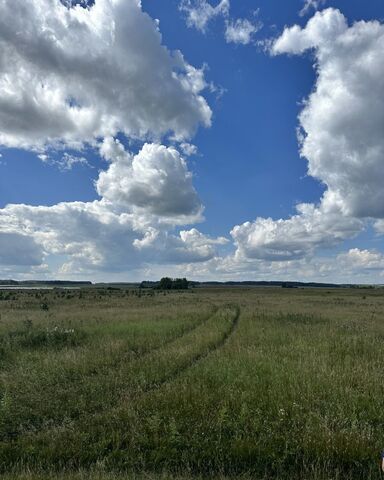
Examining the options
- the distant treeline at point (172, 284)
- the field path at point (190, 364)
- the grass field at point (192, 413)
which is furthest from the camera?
the distant treeline at point (172, 284)

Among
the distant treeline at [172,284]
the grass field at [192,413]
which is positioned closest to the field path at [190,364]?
the grass field at [192,413]

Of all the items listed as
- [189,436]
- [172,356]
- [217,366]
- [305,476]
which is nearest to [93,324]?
[172,356]

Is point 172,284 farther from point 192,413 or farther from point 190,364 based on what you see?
point 192,413

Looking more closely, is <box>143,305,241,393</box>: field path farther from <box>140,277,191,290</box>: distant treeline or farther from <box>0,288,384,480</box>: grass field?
<box>140,277,191,290</box>: distant treeline

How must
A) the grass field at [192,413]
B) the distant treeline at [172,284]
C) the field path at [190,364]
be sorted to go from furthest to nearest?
the distant treeline at [172,284] → the field path at [190,364] → the grass field at [192,413]

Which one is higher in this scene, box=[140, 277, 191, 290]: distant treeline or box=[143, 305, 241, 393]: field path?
box=[140, 277, 191, 290]: distant treeline

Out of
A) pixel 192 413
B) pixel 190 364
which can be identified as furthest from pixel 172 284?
pixel 192 413

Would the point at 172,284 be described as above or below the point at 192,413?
above

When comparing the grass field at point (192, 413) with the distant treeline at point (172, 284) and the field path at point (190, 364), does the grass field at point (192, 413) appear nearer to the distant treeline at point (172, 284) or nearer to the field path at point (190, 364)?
the field path at point (190, 364)

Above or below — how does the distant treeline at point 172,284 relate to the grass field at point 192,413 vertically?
above

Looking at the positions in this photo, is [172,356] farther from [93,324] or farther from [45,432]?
[93,324]

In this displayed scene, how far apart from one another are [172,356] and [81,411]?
5.15 metres

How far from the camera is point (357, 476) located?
5832 mm

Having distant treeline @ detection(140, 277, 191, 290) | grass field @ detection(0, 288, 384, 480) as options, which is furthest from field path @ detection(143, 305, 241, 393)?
distant treeline @ detection(140, 277, 191, 290)
